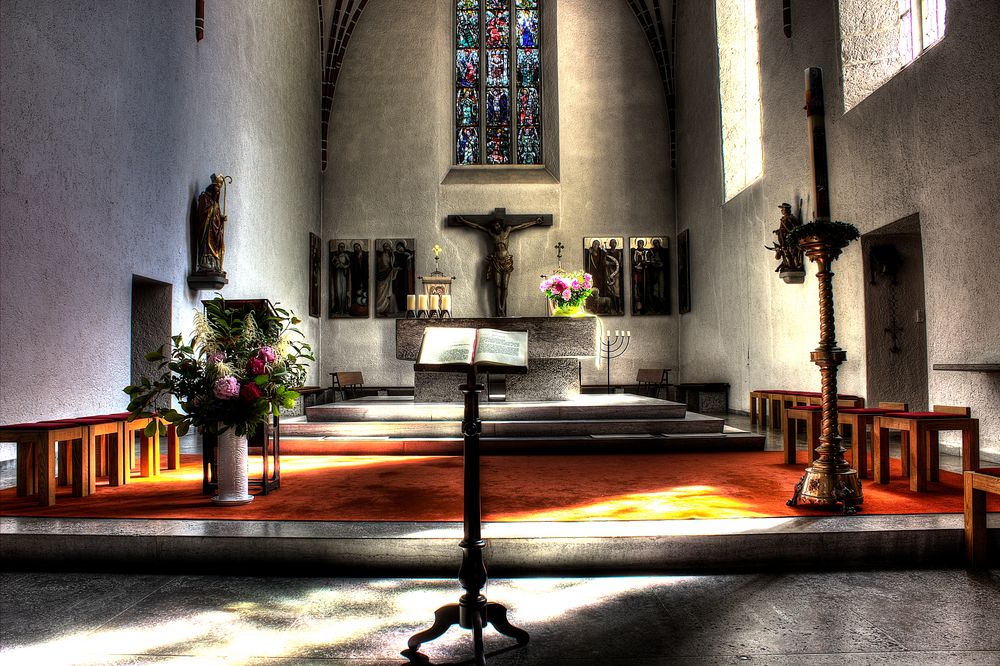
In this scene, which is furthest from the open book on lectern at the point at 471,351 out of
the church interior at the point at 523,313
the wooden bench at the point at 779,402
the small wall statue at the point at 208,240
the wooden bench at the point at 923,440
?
the small wall statue at the point at 208,240

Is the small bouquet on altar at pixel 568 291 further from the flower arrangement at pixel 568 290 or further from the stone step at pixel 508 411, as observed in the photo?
the stone step at pixel 508 411

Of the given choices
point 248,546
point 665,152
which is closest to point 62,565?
point 248,546

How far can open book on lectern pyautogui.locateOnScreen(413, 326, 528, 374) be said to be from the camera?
2.38 meters

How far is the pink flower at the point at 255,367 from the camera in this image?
403 cm

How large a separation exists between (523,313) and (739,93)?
5.27m

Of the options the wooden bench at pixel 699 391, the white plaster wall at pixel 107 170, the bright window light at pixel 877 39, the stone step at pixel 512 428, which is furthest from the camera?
the wooden bench at pixel 699 391

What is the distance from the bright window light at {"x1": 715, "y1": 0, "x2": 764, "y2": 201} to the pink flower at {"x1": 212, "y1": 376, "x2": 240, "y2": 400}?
26.4 feet

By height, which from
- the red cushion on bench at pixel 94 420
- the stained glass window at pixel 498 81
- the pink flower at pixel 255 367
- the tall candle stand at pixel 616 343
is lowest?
the red cushion on bench at pixel 94 420

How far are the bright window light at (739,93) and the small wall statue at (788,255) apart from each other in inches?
60.5

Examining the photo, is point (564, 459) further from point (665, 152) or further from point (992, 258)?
point (665, 152)

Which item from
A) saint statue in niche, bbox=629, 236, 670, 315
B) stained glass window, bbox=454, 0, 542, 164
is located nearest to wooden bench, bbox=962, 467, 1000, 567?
saint statue in niche, bbox=629, 236, 670, 315

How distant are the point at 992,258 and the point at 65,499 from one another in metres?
6.59

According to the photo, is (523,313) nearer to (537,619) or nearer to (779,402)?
(779,402)

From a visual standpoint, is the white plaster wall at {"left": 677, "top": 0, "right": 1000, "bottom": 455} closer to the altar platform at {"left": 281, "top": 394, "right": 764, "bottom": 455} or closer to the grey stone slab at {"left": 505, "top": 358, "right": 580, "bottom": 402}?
the altar platform at {"left": 281, "top": 394, "right": 764, "bottom": 455}
